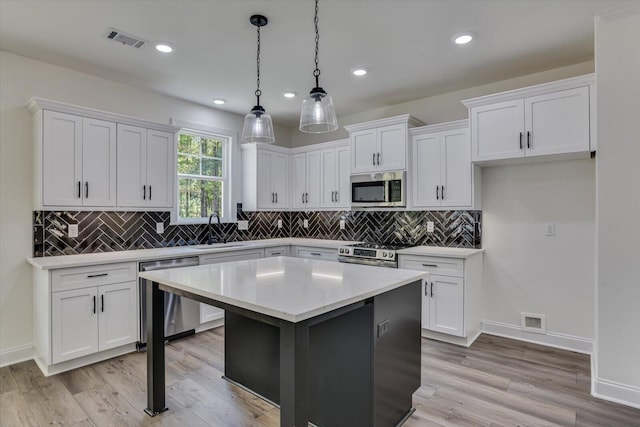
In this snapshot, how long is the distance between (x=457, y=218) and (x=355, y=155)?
1.44 meters

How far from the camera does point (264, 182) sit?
4.97 meters

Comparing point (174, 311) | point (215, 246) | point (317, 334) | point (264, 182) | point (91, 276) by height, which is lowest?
point (174, 311)

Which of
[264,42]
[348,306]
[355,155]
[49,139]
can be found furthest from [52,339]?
[355,155]

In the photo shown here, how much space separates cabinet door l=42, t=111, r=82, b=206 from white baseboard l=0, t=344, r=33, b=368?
1329mm

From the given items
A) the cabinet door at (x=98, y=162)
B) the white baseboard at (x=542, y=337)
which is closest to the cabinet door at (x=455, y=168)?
the white baseboard at (x=542, y=337)

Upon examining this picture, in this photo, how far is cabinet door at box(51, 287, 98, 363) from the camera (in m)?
2.84

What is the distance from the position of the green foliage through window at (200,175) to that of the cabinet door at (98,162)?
38.6 inches

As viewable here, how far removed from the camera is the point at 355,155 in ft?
14.5

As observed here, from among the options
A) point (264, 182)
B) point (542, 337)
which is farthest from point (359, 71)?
point (542, 337)

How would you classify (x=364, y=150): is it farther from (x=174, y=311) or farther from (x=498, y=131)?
(x=174, y=311)

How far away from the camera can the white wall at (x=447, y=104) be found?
3.41 m

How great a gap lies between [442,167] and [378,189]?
783 mm

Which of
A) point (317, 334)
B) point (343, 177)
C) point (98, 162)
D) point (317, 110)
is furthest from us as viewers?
point (343, 177)

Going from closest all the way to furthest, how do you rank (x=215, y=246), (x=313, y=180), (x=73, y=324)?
(x=73, y=324) → (x=215, y=246) → (x=313, y=180)
